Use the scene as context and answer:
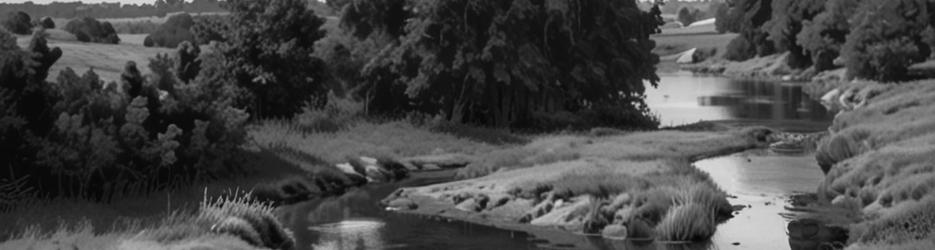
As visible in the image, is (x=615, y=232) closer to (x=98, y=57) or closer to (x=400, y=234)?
(x=400, y=234)

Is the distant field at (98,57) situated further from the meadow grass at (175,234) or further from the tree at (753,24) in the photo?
the tree at (753,24)

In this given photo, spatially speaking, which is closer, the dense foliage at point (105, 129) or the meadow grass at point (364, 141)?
the dense foliage at point (105, 129)

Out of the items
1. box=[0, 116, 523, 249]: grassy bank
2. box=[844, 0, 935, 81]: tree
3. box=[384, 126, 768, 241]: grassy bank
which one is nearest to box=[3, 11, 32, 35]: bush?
box=[0, 116, 523, 249]: grassy bank

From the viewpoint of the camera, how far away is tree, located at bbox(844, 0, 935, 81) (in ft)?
337

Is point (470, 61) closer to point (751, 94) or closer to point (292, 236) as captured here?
point (292, 236)

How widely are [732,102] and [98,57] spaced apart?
53.6 metres

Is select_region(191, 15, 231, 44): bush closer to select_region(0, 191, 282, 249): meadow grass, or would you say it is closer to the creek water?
the creek water

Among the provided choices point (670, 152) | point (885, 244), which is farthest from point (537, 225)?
point (670, 152)

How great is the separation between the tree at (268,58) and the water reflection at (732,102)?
88.9ft

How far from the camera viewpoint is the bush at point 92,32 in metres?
93.9

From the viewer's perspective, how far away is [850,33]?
118562 mm

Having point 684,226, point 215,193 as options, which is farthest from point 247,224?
point 684,226

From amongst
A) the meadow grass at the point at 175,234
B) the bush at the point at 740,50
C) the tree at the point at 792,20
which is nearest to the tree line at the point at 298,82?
the meadow grass at the point at 175,234

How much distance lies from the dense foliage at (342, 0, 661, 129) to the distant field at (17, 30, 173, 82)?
47.2ft
